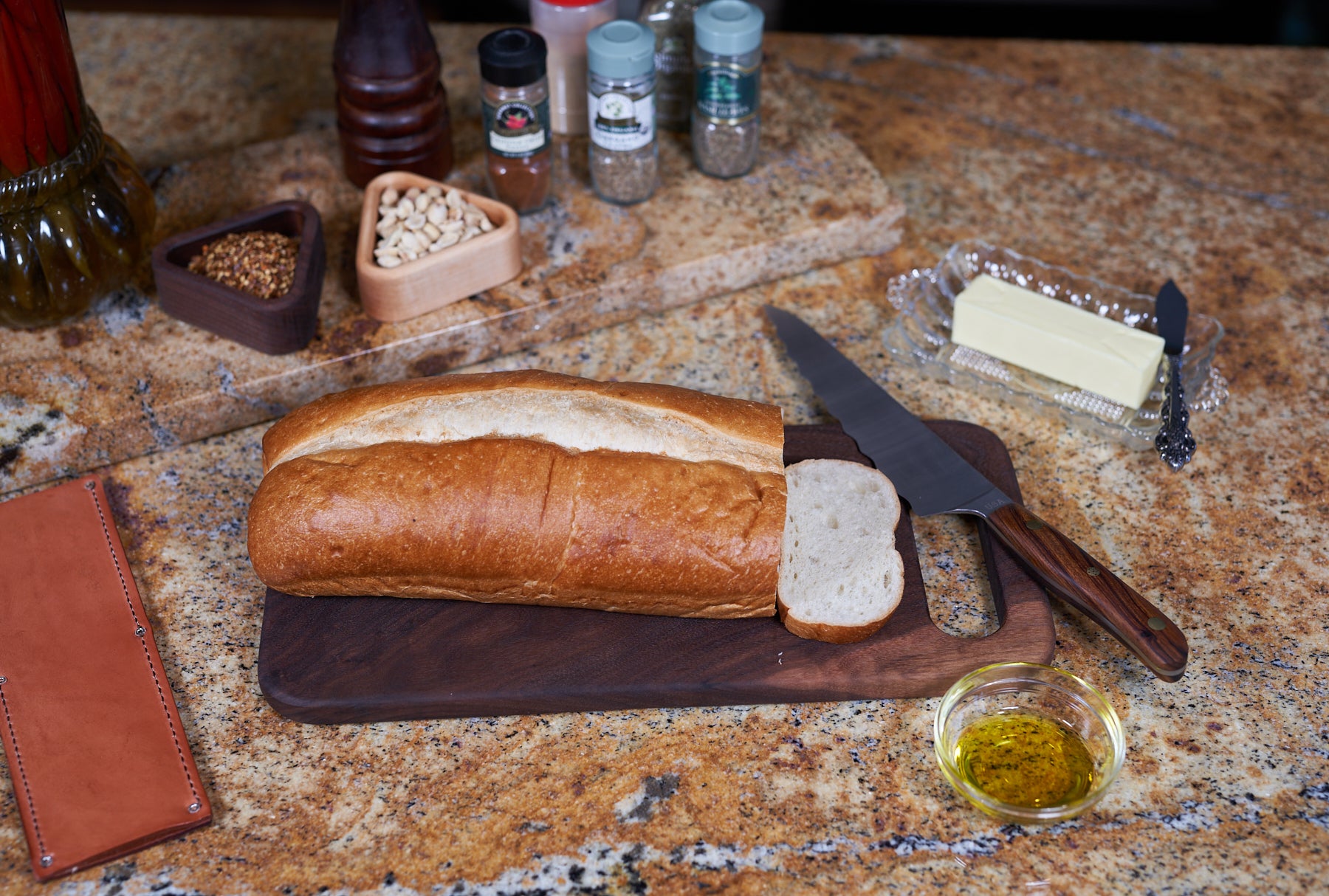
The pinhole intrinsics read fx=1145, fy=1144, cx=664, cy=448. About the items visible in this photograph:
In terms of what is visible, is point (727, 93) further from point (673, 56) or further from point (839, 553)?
point (839, 553)

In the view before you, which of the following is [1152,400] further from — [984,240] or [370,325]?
[370,325]

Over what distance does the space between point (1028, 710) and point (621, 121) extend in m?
1.29

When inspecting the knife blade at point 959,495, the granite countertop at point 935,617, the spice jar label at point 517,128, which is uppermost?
the spice jar label at point 517,128

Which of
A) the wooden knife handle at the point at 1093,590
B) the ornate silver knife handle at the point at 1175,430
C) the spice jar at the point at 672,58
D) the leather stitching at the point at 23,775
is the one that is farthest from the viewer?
the spice jar at the point at 672,58

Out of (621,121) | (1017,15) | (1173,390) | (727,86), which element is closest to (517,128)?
(621,121)

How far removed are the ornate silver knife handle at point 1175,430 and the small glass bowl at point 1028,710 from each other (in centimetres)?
55

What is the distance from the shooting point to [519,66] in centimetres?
206

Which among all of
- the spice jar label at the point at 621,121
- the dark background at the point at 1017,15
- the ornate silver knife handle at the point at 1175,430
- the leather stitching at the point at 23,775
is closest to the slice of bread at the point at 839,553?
the ornate silver knife handle at the point at 1175,430

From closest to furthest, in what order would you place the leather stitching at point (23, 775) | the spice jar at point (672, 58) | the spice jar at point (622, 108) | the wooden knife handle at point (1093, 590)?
the leather stitching at point (23, 775) < the wooden knife handle at point (1093, 590) < the spice jar at point (622, 108) < the spice jar at point (672, 58)

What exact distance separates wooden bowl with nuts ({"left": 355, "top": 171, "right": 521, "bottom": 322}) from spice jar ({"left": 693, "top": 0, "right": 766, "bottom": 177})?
1.56 feet

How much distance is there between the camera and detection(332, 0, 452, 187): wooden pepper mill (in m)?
2.14

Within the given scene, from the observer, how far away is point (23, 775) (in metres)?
1.51

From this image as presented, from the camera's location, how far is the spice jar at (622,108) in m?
2.10

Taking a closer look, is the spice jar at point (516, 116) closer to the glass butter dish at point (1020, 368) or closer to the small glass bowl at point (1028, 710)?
the glass butter dish at point (1020, 368)
